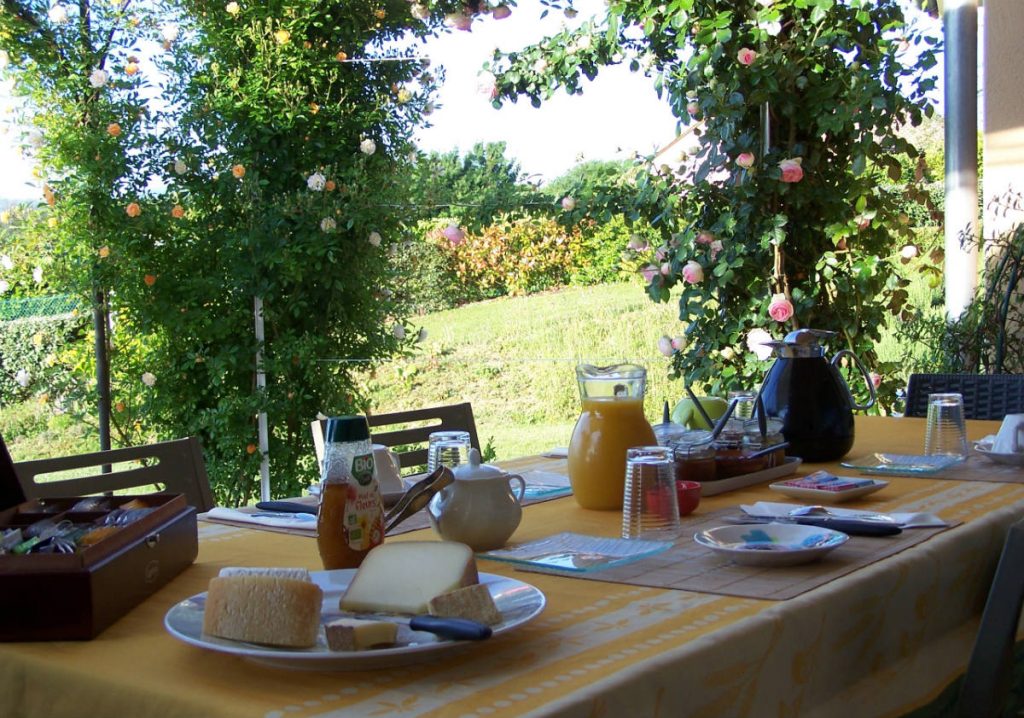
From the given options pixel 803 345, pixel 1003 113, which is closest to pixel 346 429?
pixel 803 345

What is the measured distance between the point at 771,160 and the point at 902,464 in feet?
6.68

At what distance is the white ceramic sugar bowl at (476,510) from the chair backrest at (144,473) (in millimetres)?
653

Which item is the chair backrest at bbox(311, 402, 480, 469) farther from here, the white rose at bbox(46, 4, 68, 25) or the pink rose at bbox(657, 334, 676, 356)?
the white rose at bbox(46, 4, 68, 25)

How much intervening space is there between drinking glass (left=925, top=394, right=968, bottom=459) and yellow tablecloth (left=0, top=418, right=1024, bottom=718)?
0.67 m

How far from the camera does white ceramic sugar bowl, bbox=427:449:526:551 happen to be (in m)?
1.37

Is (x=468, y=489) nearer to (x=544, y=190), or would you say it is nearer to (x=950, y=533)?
(x=950, y=533)

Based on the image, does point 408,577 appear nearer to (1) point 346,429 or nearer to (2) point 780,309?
→ (1) point 346,429

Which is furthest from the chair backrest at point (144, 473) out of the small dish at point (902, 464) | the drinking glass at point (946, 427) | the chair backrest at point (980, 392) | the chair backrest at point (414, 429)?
the chair backrest at point (980, 392)

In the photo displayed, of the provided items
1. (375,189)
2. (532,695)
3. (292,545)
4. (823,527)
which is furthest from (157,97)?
(532,695)

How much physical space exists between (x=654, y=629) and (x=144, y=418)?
3211 mm

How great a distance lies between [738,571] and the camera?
1.24 metres

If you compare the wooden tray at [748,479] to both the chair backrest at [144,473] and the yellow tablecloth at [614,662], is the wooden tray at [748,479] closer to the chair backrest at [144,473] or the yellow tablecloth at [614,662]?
the yellow tablecloth at [614,662]

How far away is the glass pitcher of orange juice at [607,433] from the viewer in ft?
5.39

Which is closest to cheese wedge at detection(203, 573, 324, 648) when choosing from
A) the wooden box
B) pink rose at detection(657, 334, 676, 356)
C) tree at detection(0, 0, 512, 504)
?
the wooden box
